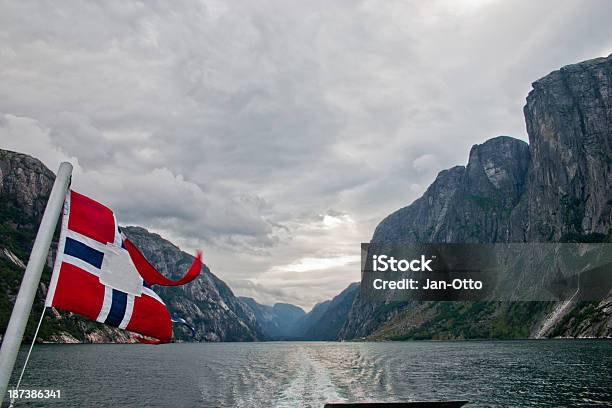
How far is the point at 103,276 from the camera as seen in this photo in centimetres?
909

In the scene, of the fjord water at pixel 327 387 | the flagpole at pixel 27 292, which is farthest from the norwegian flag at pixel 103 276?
the fjord water at pixel 327 387

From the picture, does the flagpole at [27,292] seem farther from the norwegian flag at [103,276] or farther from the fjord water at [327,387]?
the fjord water at [327,387]

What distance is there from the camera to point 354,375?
10619 centimetres

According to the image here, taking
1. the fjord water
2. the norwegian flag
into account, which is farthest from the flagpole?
the fjord water

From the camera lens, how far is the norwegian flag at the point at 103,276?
8.60 m

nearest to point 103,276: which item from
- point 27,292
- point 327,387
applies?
point 27,292

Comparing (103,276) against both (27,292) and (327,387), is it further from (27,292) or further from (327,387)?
(327,387)

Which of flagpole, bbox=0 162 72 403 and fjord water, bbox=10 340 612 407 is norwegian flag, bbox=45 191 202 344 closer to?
flagpole, bbox=0 162 72 403

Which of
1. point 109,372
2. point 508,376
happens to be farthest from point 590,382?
point 109,372

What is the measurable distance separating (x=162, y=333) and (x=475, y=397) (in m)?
69.6

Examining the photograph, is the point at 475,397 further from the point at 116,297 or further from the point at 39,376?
the point at 39,376

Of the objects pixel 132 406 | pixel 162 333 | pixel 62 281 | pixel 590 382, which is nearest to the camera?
pixel 62 281

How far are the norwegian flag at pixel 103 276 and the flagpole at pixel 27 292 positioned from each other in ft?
5.85

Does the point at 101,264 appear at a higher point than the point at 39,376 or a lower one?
higher
